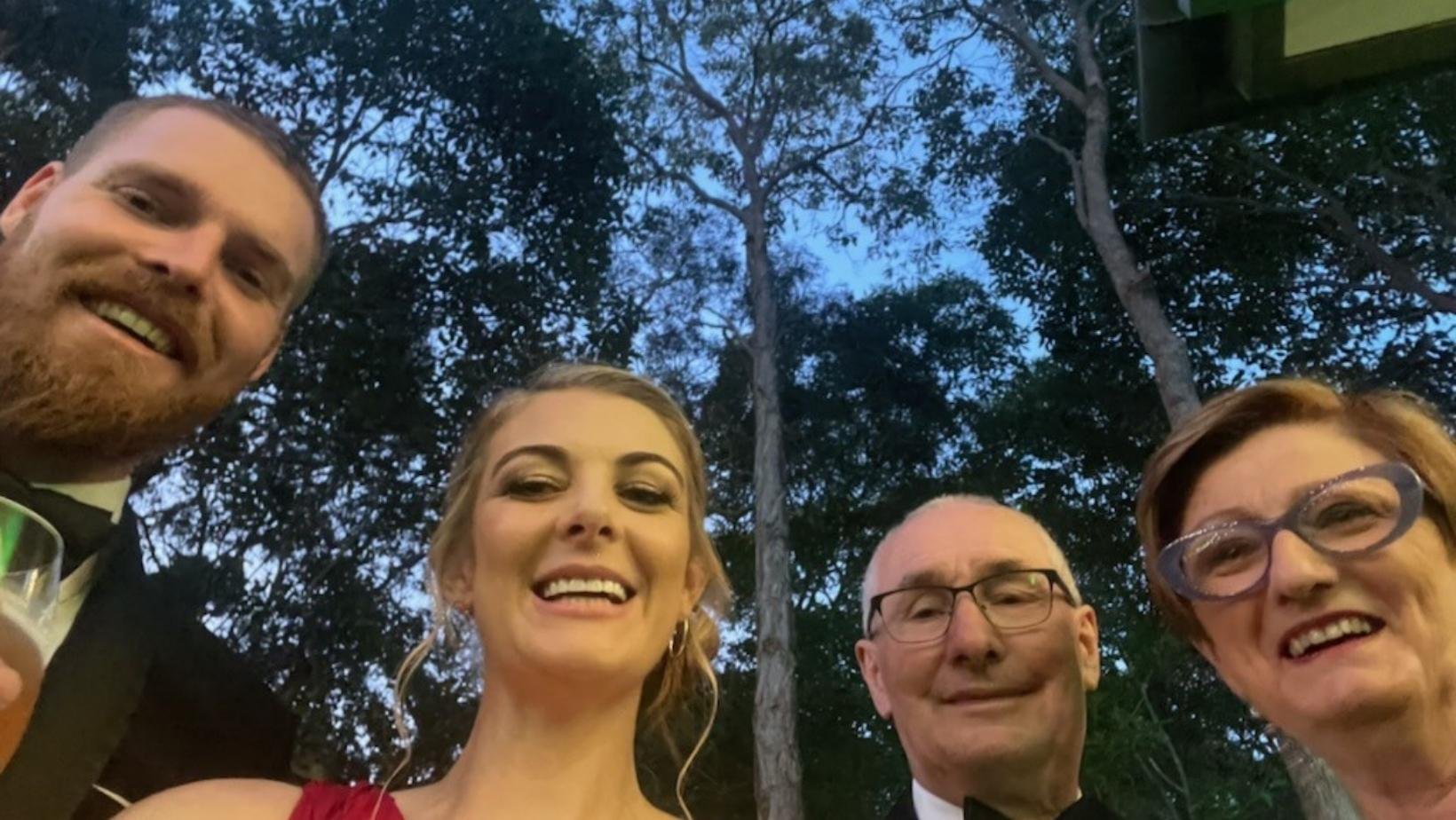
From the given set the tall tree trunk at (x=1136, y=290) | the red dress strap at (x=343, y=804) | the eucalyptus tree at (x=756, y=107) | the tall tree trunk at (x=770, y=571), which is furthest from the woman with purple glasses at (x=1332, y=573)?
the eucalyptus tree at (x=756, y=107)

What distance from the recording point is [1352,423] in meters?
1.15

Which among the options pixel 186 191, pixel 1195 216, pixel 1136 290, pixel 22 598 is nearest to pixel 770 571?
pixel 1136 290

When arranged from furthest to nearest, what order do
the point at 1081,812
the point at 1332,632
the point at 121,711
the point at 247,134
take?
the point at 247,134 → the point at 121,711 → the point at 1081,812 → the point at 1332,632

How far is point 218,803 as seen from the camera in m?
1.05

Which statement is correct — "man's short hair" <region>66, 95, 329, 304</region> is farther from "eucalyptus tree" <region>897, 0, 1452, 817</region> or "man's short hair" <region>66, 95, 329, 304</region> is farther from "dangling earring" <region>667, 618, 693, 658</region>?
"eucalyptus tree" <region>897, 0, 1452, 817</region>

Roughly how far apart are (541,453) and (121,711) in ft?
2.20

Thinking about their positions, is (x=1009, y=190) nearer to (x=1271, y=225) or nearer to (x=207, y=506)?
(x=1271, y=225)

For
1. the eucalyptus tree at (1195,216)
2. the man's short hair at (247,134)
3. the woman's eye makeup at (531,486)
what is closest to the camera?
the woman's eye makeup at (531,486)

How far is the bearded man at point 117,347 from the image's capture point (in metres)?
1.23

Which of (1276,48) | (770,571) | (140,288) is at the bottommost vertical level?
(140,288)

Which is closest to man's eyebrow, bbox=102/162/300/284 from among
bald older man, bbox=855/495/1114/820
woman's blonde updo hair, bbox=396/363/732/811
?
woman's blonde updo hair, bbox=396/363/732/811

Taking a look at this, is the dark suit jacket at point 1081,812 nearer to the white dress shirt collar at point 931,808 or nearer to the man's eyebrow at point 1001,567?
the white dress shirt collar at point 931,808

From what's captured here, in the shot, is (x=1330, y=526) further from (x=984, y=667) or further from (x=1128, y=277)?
(x=1128, y=277)

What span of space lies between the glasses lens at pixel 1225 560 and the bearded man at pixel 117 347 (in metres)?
1.22
